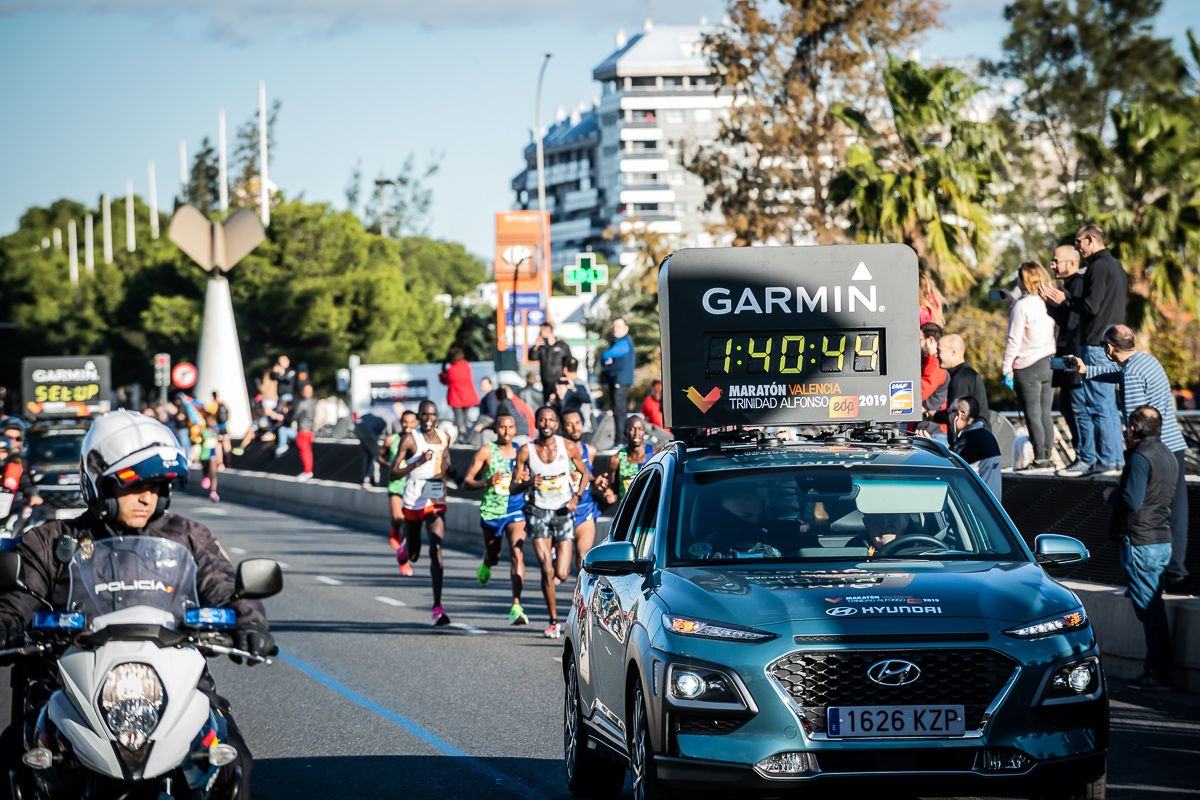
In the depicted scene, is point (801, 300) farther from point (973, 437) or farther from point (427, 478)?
point (427, 478)

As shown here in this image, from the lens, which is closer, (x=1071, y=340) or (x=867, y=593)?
(x=867, y=593)

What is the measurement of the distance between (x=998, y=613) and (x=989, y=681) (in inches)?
10.7

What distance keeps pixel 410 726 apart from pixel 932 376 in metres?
6.38

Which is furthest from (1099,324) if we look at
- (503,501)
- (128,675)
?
(128,675)

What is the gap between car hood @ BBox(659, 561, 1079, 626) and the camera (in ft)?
23.9

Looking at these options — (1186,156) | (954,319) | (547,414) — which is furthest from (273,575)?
(954,319)

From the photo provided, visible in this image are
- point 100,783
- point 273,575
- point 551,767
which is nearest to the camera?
A: point 100,783

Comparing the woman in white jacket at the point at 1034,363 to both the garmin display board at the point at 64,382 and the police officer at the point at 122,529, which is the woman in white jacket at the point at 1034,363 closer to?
the police officer at the point at 122,529

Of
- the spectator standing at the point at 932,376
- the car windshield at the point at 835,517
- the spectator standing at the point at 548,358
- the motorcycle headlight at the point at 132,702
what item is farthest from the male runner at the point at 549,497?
the spectator standing at the point at 548,358

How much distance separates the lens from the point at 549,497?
649 inches

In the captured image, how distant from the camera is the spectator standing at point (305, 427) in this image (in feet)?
130

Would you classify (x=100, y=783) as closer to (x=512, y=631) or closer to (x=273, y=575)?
A: (x=273, y=575)

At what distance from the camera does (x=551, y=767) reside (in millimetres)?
10133

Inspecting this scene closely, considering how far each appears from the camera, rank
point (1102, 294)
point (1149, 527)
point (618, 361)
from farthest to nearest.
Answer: point (618, 361)
point (1102, 294)
point (1149, 527)
